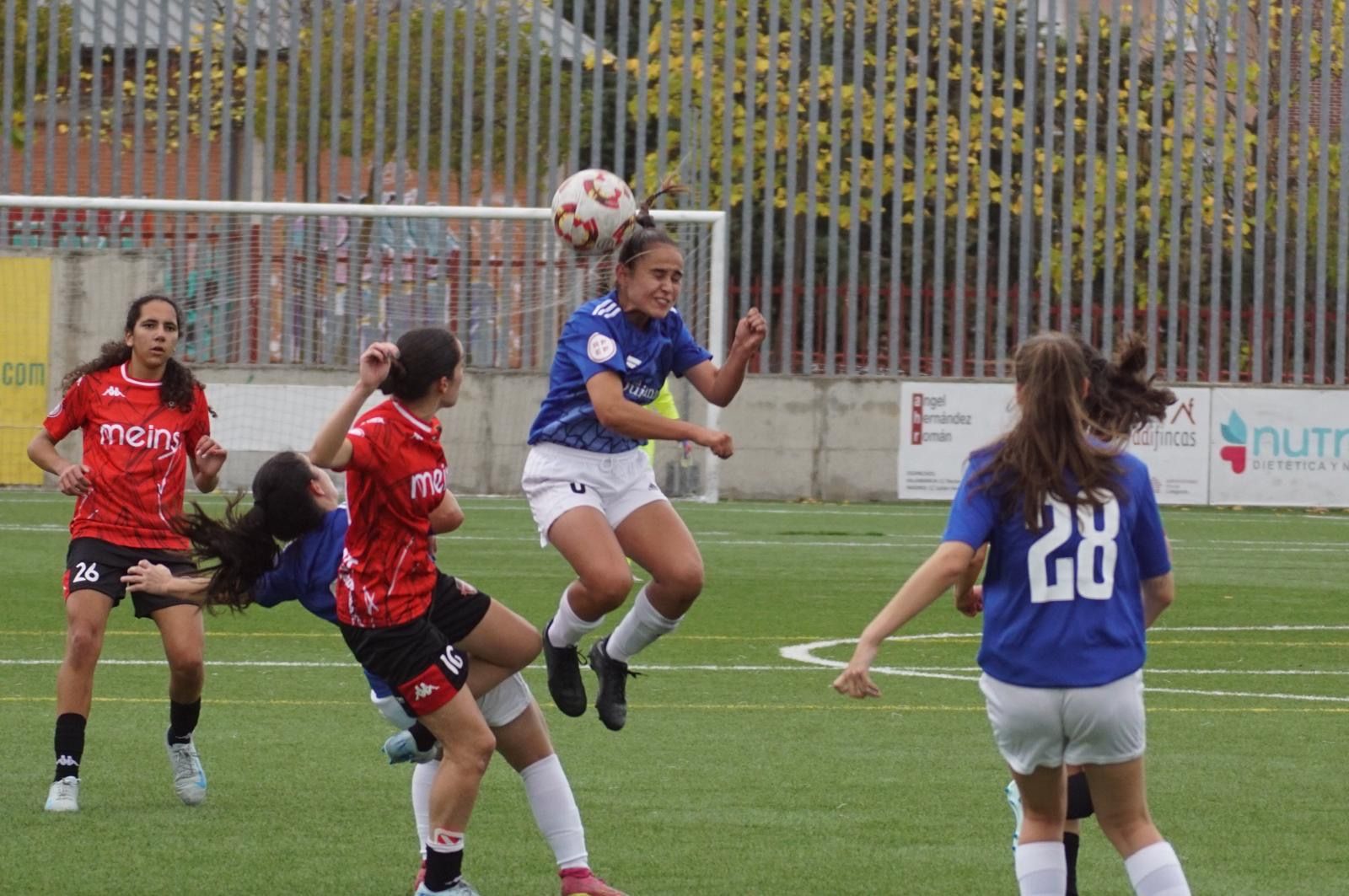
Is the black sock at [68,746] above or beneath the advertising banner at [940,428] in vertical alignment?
beneath

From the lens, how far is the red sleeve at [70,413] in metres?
7.76

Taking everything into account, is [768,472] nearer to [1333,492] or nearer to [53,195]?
[1333,492]

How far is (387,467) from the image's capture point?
5.84m

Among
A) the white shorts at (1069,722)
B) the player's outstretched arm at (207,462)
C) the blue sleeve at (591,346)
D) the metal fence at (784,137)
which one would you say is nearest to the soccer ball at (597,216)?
the blue sleeve at (591,346)

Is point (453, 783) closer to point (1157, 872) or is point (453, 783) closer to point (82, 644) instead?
point (1157, 872)

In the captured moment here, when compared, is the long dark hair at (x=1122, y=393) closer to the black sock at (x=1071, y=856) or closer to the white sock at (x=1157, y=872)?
the white sock at (x=1157, y=872)

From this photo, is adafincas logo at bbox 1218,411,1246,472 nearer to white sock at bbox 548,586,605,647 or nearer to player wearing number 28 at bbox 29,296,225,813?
white sock at bbox 548,586,605,647

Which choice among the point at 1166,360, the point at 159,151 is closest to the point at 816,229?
the point at 1166,360

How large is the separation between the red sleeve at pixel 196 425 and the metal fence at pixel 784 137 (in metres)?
17.2

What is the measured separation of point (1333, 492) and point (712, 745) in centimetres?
1705

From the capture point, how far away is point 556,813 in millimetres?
6090

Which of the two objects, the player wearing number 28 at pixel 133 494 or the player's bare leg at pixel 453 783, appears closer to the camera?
the player's bare leg at pixel 453 783

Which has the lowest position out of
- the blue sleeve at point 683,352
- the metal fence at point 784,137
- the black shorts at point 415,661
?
the black shorts at point 415,661

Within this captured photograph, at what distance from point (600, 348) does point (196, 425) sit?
4.95 feet
